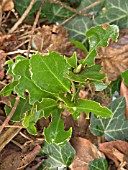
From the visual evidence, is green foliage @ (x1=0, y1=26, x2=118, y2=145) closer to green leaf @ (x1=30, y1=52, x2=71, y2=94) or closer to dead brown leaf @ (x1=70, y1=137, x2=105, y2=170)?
green leaf @ (x1=30, y1=52, x2=71, y2=94)

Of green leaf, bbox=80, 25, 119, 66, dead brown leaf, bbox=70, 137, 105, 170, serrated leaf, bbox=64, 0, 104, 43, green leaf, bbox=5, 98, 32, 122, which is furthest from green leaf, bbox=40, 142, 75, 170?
serrated leaf, bbox=64, 0, 104, 43

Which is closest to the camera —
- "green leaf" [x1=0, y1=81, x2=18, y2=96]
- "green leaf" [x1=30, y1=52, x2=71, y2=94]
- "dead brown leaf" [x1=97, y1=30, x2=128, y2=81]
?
"green leaf" [x1=30, y1=52, x2=71, y2=94]

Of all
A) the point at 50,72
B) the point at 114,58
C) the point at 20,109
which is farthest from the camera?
the point at 114,58

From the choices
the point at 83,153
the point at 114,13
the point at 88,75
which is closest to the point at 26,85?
the point at 88,75

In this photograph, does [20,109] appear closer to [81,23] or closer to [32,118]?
[32,118]

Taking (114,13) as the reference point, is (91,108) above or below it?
below

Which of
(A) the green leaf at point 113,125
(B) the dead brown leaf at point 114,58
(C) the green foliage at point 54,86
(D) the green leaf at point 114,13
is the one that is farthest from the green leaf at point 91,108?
(D) the green leaf at point 114,13
